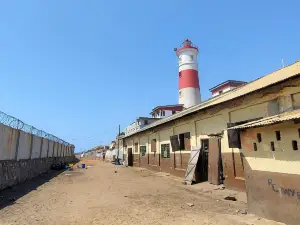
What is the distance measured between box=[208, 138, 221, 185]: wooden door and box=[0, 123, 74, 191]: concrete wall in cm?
1029

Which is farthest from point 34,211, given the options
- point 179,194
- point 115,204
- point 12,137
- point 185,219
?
point 12,137

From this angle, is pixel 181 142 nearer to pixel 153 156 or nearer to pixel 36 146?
pixel 153 156

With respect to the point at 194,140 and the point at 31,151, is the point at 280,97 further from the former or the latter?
the point at 31,151

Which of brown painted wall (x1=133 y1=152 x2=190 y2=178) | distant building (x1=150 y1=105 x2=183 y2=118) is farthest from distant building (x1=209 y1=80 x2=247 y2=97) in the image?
brown painted wall (x1=133 y1=152 x2=190 y2=178)

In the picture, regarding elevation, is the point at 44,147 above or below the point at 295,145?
above

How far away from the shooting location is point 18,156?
529 inches

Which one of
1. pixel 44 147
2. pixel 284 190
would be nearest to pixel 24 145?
pixel 44 147

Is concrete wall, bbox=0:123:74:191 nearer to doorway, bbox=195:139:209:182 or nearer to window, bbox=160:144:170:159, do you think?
window, bbox=160:144:170:159

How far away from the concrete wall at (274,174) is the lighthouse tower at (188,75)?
27669 millimetres

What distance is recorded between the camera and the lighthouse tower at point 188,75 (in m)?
34.2

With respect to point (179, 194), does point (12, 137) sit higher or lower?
higher

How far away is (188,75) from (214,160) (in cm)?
2414

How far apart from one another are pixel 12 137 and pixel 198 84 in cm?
2741

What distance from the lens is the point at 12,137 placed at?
1229cm
